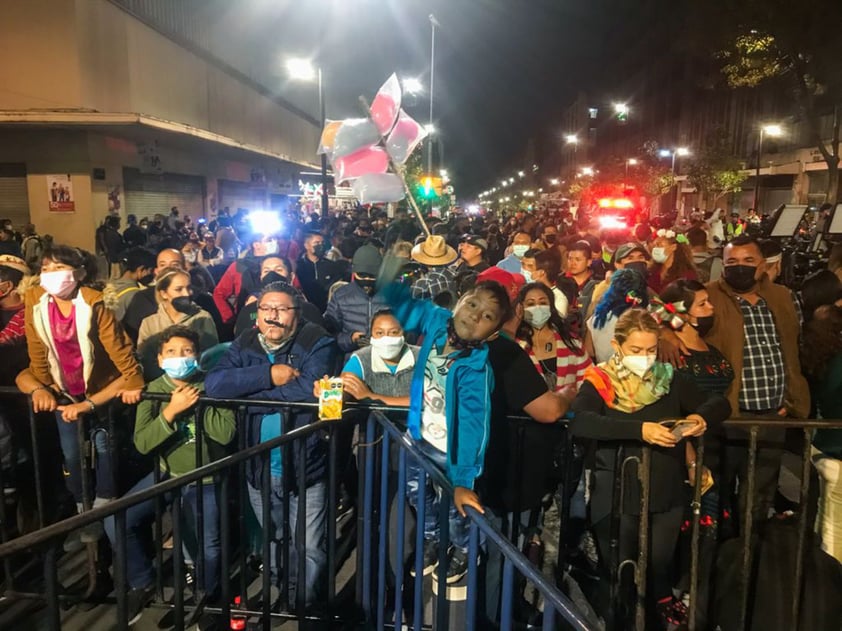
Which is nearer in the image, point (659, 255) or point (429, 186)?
point (659, 255)

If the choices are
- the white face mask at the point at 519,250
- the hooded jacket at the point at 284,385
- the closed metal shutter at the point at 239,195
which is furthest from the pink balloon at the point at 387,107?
the closed metal shutter at the point at 239,195

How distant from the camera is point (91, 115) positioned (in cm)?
1694

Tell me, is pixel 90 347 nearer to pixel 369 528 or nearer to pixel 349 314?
pixel 369 528

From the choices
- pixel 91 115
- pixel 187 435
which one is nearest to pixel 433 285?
pixel 187 435

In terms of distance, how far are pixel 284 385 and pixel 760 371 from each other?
3.37m

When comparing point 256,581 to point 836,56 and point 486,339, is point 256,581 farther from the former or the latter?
point 836,56

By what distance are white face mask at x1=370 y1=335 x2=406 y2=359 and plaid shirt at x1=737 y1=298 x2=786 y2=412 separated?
2.52 m

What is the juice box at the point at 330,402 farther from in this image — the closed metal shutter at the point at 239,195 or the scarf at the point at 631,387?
the closed metal shutter at the point at 239,195

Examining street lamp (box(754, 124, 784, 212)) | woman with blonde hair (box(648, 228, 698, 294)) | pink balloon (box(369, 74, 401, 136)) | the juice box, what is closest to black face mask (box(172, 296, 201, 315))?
the juice box

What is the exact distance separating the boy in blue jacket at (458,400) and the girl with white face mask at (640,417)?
68 centimetres

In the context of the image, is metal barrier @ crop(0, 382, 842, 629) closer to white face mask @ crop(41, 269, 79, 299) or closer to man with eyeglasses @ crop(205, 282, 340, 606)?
man with eyeglasses @ crop(205, 282, 340, 606)

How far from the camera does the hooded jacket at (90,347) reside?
4.25 meters

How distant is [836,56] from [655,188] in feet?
82.6

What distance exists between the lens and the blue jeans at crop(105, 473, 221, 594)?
3.80 meters
